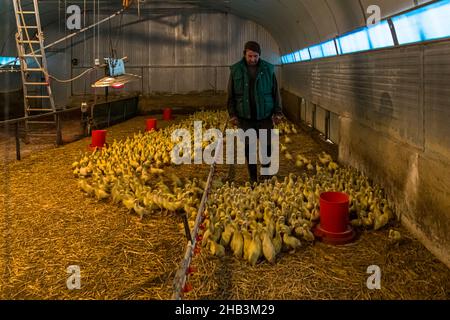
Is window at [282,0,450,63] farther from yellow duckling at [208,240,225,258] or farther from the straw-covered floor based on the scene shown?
yellow duckling at [208,240,225,258]

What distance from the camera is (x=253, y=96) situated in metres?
5.16

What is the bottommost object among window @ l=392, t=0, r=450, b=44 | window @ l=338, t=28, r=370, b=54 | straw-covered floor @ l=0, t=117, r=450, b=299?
straw-covered floor @ l=0, t=117, r=450, b=299

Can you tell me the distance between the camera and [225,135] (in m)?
9.45

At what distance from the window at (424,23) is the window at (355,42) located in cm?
132

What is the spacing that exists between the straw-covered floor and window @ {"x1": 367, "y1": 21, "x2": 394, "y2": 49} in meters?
2.18

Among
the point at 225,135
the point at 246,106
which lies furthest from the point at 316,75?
the point at 246,106

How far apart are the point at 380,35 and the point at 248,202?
2.65 m

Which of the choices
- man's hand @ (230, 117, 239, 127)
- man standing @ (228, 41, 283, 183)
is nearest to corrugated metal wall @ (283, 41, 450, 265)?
man standing @ (228, 41, 283, 183)

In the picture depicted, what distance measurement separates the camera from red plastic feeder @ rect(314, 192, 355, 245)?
3574mm

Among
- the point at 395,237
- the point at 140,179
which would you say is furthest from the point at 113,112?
the point at 395,237

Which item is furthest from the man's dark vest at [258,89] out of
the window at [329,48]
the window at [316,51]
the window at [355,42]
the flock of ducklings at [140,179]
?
the window at [316,51]

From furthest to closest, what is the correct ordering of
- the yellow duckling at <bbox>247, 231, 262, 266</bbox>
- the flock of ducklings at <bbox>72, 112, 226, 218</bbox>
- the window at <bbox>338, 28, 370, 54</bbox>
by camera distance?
1. the window at <bbox>338, 28, 370, 54</bbox>
2. the flock of ducklings at <bbox>72, 112, 226, 218</bbox>
3. the yellow duckling at <bbox>247, 231, 262, 266</bbox>

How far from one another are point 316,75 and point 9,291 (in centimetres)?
794
